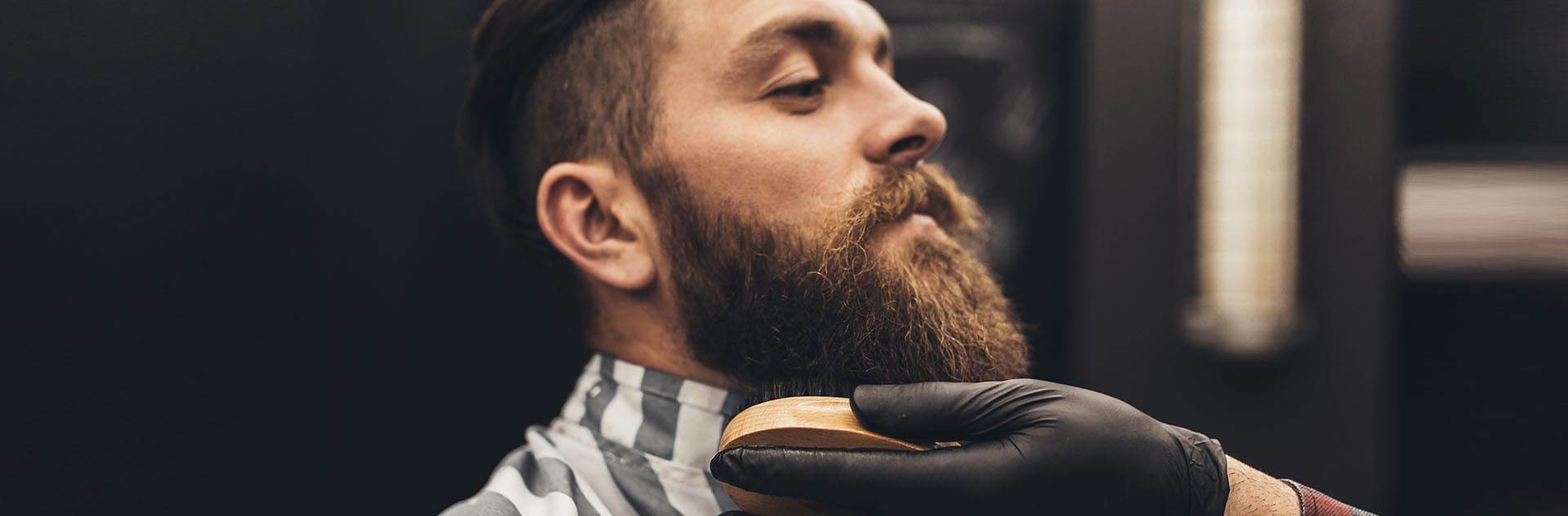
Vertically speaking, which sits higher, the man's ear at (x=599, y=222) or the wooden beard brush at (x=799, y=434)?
the man's ear at (x=599, y=222)

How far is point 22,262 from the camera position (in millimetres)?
1129

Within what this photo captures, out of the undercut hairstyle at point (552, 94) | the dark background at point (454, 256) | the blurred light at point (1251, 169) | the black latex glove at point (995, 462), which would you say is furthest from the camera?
the blurred light at point (1251, 169)

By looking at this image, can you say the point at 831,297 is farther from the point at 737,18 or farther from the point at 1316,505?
the point at 1316,505

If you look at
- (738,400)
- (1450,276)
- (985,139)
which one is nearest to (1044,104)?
(985,139)

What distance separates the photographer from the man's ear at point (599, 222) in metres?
1.05

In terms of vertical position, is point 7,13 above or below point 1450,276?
above

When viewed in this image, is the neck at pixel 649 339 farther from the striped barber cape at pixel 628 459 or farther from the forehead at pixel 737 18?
the forehead at pixel 737 18

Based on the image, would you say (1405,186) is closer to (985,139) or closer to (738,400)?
(985,139)

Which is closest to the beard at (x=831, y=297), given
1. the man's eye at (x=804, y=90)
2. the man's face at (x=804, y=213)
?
the man's face at (x=804, y=213)

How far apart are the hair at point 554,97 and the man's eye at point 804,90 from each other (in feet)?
0.44

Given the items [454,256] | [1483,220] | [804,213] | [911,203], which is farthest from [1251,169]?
[454,256]

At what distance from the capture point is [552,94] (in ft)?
3.74

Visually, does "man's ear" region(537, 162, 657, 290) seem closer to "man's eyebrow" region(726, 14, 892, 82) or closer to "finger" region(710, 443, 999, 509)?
"man's eyebrow" region(726, 14, 892, 82)

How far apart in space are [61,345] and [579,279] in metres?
0.62
